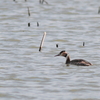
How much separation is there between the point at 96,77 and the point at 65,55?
303 cm

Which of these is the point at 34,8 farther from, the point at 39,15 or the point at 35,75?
the point at 35,75

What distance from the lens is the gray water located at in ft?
48.8

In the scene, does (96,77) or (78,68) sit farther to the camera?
(78,68)

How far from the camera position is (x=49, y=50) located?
21.5 metres

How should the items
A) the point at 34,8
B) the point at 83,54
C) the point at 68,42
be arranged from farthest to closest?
the point at 34,8, the point at 68,42, the point at 83,54

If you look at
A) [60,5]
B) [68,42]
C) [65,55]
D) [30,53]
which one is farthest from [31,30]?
[60,5]

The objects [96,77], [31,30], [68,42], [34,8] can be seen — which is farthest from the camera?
[34,8]

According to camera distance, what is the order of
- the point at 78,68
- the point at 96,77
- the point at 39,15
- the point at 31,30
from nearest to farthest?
the point at 96,77 → the point at 78,68 → the point at 31,30 → the point at 39,15

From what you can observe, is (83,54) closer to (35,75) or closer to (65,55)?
(65,55)

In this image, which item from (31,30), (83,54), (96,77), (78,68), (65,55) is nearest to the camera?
(96,77)

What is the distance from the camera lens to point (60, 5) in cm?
3653

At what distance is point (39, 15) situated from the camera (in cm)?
3222

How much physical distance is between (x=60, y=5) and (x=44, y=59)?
17194 millimetres

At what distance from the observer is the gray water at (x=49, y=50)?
48.8ft
